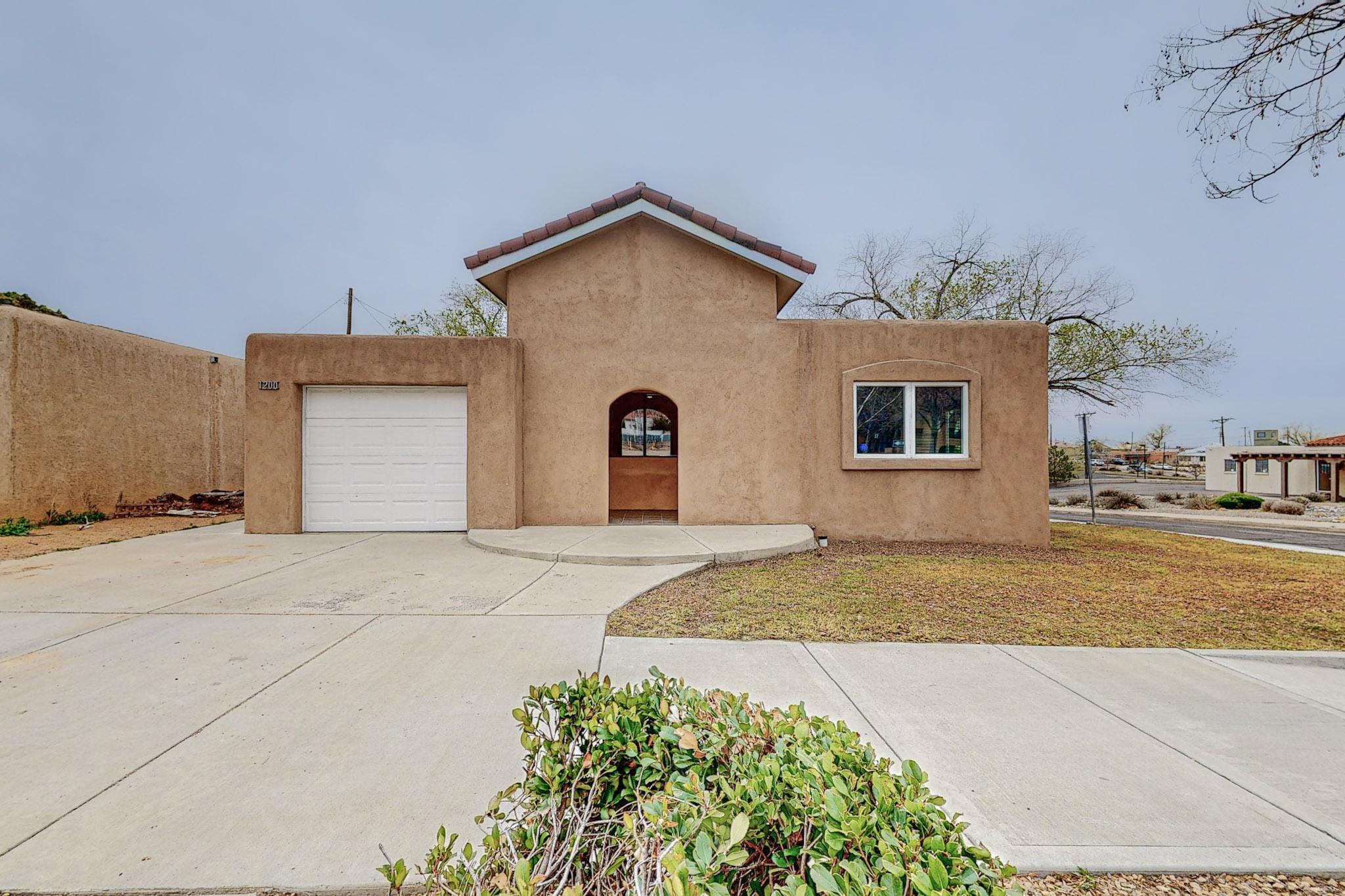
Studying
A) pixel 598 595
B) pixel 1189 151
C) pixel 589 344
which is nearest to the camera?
pixel 1189 151

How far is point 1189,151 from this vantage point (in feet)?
16.4

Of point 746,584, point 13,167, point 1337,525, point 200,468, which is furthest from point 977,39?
point 13,167

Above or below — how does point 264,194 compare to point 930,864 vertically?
above

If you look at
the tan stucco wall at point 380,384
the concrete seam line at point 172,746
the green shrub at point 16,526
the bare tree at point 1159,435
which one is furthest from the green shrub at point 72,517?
the bare tree at point 1159,435

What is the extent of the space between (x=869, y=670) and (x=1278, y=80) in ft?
20.1

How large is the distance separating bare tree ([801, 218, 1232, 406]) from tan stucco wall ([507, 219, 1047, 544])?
31.9 ft

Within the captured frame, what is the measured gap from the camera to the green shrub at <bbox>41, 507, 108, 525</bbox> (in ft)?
35.7

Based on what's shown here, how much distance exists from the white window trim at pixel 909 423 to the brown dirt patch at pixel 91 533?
12.4 meters

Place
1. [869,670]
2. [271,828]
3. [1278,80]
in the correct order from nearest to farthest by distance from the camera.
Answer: [271,828] < [869,670] < [1278,80]

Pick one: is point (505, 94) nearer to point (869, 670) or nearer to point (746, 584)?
point (746, 584)

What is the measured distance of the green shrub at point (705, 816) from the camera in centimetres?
110

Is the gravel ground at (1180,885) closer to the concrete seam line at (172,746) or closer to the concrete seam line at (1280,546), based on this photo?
the concrete seam line at (172,746)

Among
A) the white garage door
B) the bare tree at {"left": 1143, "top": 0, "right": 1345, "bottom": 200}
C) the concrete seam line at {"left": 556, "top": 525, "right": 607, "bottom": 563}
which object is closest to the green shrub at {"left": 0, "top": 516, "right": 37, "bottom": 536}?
the white garage door

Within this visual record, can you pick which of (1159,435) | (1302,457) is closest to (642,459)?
(1302,457)
